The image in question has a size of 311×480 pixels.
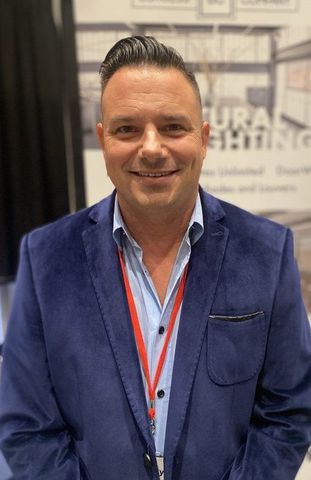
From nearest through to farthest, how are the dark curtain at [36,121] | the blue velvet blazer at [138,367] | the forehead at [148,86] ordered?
1. the forehead at [148,86]
2. the blue velvet blazer at [138,367]
3. the dark curtain at [36,121]

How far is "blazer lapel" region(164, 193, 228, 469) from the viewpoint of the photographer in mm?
893

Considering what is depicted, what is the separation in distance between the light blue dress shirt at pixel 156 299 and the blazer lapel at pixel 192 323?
31 mm

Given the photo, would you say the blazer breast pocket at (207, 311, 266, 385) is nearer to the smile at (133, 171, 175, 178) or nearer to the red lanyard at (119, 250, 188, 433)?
the red lanyard at (119, 250, 188, 433)

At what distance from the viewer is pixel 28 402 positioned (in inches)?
37.7

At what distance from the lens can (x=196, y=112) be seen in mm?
860

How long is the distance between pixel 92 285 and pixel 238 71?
3.55ft

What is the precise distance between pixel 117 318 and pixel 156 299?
109 millimetres

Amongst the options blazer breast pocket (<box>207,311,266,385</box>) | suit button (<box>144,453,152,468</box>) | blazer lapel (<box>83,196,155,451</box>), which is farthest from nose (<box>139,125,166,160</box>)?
suit button (<box>144,453,152,468</box>)

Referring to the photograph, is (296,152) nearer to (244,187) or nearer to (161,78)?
(244,187)

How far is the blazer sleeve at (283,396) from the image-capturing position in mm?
948

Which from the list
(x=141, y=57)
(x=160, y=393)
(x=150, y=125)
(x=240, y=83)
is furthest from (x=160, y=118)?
(x=240, y=83)

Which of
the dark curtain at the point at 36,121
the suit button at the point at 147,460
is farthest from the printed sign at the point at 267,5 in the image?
the suit button at the point at 147,460

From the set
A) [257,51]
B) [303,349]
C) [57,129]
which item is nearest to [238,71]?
[257,51]

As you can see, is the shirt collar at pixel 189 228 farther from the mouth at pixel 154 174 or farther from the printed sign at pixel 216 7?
the printed sign at pixel 216 7
